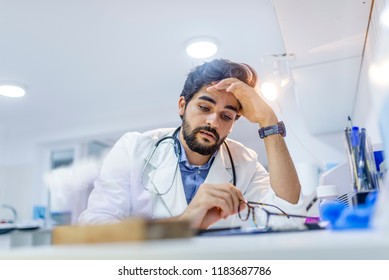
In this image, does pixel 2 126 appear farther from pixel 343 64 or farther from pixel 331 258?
pixel 331 258

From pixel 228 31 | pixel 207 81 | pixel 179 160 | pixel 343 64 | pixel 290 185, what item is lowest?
pixel 290 185

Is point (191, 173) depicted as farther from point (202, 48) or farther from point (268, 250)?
point (268, 250)

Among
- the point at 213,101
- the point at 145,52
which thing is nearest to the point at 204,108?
the point at 213,101

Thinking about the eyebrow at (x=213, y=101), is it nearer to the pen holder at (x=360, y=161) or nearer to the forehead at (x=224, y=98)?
the forehead at (x=224, y=98)

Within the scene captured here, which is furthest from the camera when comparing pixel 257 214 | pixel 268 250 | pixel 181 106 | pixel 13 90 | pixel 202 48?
pixel 13 90

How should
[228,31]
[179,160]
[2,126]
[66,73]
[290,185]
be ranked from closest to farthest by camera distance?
[290,185] → [179,160] → [228,31] → [66,73] → [2,126]

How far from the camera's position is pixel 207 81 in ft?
3.49

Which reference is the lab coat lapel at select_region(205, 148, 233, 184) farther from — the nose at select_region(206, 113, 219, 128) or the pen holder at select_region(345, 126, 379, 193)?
the pen holder at select_region(345, 126, 379, 193)

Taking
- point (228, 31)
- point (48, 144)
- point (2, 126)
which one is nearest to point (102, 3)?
point (228, 31)

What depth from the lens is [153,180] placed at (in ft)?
3.30

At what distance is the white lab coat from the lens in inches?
37.1

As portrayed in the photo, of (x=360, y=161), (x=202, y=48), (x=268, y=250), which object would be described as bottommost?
(x=268, y=250)

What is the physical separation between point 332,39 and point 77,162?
1.09 m

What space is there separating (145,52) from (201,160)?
70cm
